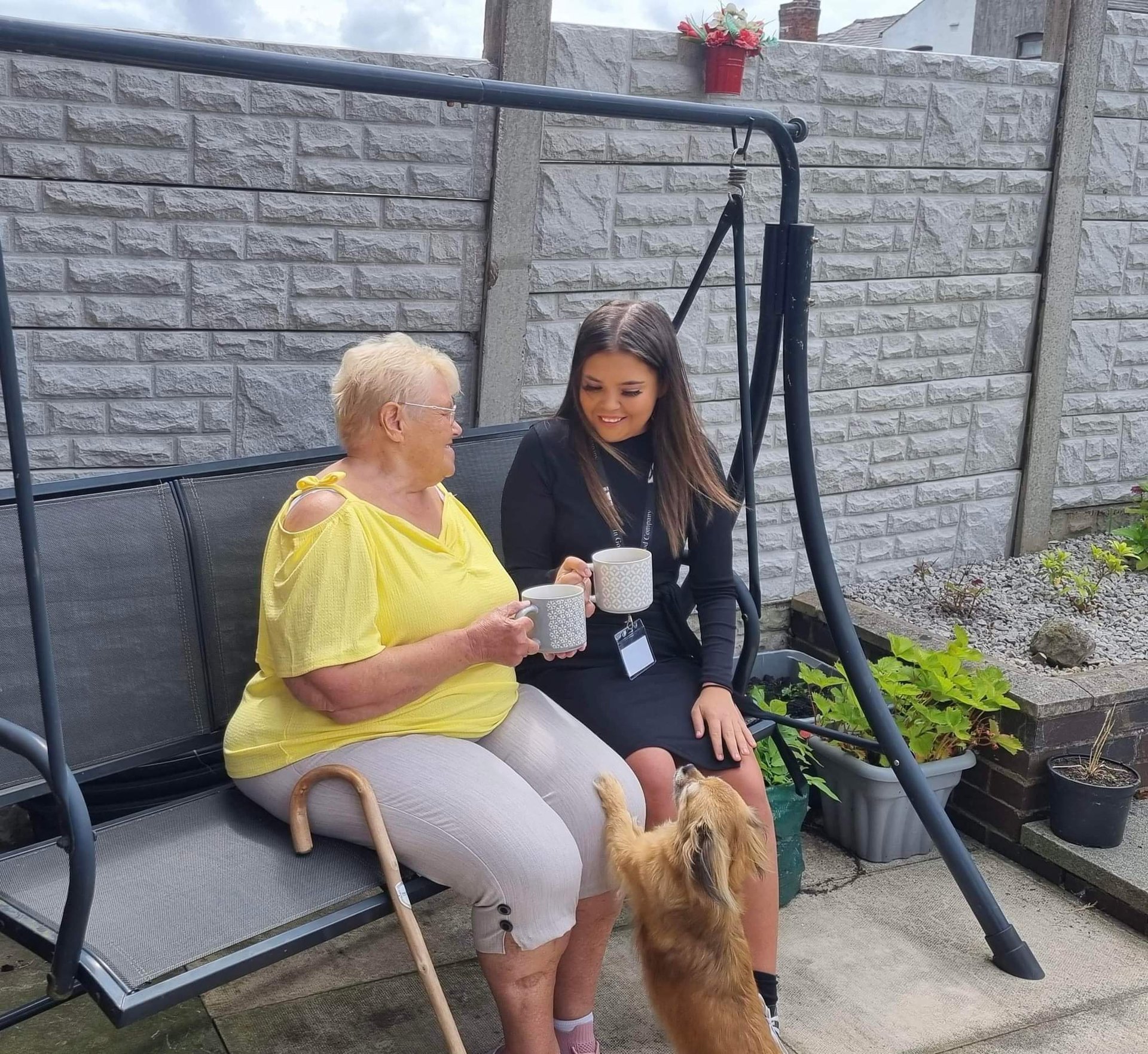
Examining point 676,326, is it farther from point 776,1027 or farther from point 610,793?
point 776,1027

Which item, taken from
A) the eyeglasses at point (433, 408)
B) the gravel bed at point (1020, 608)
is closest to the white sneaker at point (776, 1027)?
the eyeglasses at point (433, 408)

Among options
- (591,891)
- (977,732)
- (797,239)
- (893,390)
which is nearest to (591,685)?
(591,891)

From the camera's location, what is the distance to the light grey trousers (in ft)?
7.11

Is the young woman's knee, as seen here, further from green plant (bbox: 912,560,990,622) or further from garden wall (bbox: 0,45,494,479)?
green plant (bbox: 912,560,990,622)

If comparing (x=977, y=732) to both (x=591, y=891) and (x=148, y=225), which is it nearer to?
(x=591, y=891)

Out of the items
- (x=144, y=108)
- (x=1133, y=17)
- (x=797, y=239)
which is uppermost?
(x=1133, y=17)

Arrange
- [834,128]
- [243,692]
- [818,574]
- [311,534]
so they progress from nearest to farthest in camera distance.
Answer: [311,534]
[243,692]
[818,574]
[834,128]

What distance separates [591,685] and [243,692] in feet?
2.32

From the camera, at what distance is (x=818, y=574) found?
9.73ft

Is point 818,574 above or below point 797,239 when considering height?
below

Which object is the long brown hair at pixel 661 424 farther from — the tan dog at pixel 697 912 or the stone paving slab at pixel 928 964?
the stone paving slab at pixel 928 964

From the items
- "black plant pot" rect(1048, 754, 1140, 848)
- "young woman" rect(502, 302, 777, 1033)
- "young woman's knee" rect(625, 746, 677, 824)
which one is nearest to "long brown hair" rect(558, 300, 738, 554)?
"young woman" rect(502, 302, 777, 1033)

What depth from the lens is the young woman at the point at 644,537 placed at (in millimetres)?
2598

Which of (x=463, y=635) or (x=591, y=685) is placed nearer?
(x=463, y=635)
